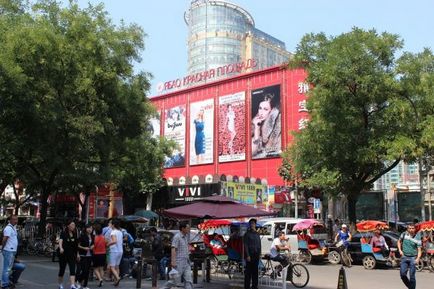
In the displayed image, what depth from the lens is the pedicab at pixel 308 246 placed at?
2322 centimetres

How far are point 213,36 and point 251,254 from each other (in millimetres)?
90268

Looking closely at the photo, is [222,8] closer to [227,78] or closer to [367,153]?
[227,78]

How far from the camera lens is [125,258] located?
635 inches

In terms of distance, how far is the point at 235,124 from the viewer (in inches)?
2293

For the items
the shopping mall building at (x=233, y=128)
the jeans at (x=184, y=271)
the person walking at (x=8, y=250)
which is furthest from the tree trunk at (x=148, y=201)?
the jeans at (x=184, y=271)

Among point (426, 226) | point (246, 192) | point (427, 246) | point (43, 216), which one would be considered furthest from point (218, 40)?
point (426, 226)

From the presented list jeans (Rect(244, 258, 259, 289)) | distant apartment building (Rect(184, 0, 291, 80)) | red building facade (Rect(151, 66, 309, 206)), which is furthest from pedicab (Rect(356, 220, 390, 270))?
distant apartment building (Rect(184, 0, 291, 80))

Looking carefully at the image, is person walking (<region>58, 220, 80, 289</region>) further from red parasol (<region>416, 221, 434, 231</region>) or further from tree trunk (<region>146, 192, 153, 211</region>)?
tree trunk (<region>146, 192, 153, 211</region>)

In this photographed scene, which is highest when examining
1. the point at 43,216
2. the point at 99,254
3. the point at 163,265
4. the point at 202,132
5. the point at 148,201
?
the point at 202,132

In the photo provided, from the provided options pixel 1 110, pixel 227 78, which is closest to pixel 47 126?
pixel 1 110

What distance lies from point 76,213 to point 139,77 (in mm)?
31476

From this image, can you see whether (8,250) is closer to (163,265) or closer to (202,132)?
(163,265)

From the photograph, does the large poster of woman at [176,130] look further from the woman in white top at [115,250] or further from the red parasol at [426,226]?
the woman in white top at [115,250]

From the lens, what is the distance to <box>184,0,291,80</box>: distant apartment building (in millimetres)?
99625
